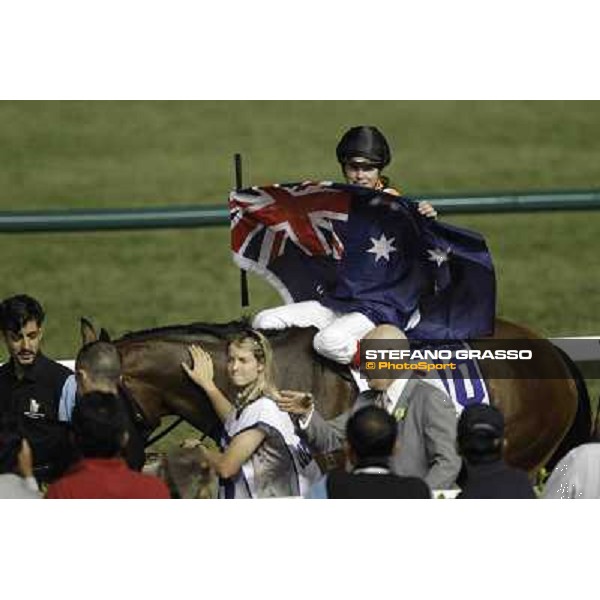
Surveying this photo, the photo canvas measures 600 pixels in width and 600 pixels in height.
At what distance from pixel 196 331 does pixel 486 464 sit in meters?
1.64

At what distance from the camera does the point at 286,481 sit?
737 centimetres

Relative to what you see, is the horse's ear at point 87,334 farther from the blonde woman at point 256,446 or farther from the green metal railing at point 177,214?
the green metal railing at point 177,214

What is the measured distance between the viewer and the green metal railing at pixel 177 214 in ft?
29.4

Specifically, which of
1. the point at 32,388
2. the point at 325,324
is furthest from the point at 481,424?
the point at 32,388

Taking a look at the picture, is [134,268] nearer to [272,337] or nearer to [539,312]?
[539,312]

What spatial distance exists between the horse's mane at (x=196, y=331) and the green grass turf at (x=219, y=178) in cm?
22

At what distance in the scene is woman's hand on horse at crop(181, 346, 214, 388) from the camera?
7.62 metres

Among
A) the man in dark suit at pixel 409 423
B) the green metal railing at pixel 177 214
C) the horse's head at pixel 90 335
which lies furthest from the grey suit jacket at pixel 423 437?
the green metal railing at pixel 177 214

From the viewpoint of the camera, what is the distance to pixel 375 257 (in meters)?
7.53

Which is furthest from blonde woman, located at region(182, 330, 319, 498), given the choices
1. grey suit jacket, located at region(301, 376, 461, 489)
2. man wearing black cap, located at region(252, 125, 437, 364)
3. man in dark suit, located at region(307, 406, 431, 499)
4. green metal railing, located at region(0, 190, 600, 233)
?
green metal railing, located at region(0, 190, 600, 233)

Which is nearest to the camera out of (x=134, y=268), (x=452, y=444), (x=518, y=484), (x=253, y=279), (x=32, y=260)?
(x=518, y=484)

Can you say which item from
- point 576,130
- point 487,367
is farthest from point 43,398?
point 576,130

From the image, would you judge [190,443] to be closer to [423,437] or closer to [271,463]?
[271,463]

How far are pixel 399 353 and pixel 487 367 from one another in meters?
0.42
